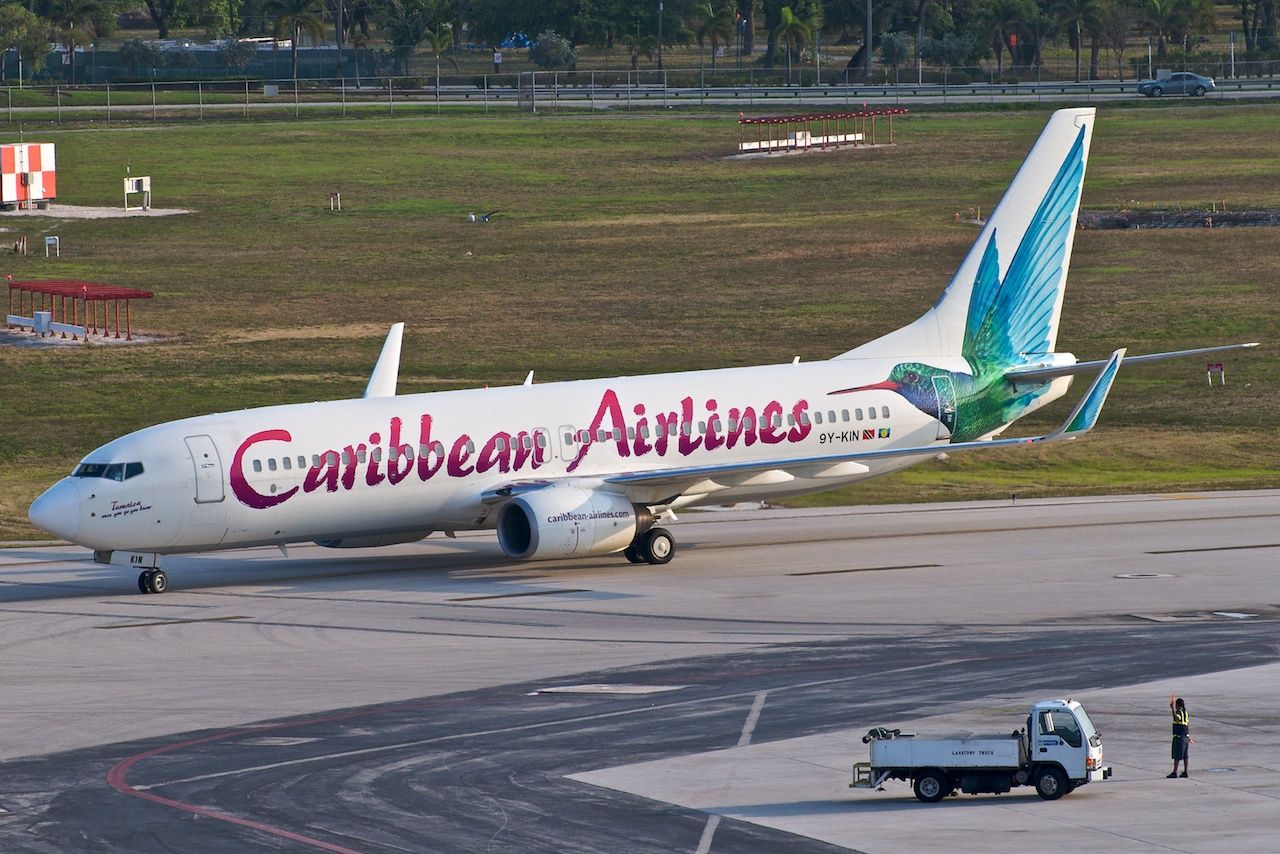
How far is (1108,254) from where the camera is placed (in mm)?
100250

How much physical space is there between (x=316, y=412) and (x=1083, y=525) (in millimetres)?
21062

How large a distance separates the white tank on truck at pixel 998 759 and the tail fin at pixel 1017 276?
25.3 m

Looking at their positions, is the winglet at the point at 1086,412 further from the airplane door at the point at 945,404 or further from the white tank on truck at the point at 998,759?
the white tank on truck at the point at 998,759

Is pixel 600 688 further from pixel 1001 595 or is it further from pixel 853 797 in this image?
pixel 1001 595

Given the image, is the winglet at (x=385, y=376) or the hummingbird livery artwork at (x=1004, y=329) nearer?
the winglet at (x=385, y=376)

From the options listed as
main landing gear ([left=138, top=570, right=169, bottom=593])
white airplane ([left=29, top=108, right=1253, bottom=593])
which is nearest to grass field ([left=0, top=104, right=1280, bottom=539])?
white airplane ([left=29, top=108, right=1253, bottom=593])

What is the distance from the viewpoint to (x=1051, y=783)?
28562 millimetres

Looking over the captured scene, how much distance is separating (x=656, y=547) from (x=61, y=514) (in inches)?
550

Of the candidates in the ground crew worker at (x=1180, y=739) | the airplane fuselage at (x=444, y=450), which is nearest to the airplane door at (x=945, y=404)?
the airplane fuselage at (x=444, y=450)

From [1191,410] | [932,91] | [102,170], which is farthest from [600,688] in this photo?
[932,91]

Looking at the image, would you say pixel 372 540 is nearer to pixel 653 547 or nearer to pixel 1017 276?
pixel 653 547

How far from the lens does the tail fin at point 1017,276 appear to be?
53.6 metres

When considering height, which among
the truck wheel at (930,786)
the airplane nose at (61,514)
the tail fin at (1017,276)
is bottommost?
the truck wheel at (930,786)

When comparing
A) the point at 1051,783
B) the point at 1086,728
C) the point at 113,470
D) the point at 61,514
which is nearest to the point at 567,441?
the point at 113,470
